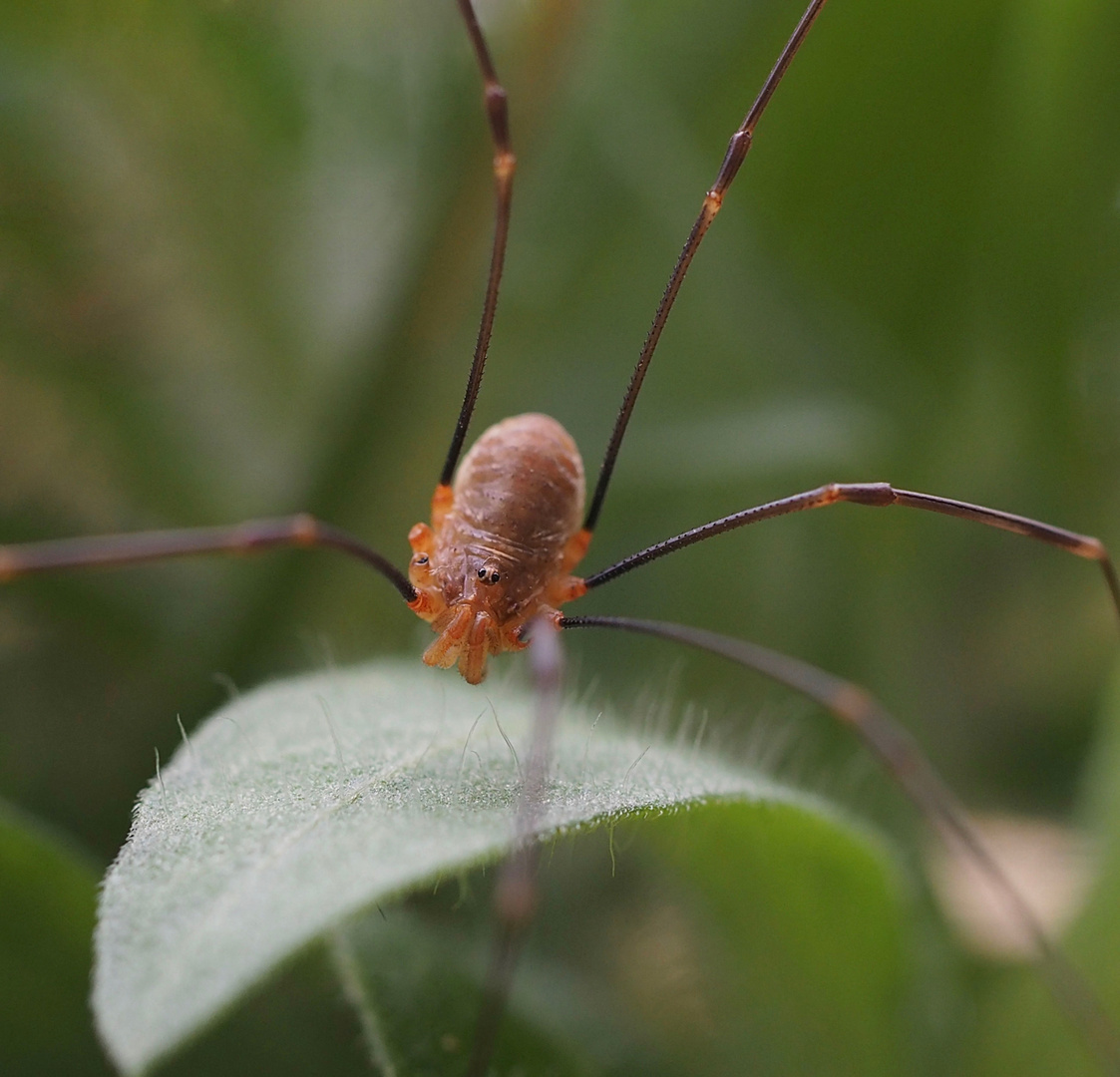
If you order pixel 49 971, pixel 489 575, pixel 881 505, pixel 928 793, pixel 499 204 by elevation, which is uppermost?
pixel 499 204

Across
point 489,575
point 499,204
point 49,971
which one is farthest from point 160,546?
point 499,204

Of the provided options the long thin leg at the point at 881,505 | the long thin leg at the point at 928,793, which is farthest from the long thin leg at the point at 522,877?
the long thin leg at the point at 881,505

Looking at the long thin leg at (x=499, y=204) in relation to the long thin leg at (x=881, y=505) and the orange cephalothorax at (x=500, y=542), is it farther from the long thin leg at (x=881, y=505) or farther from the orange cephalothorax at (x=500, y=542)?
the long thin leg at (x=881, y=505)

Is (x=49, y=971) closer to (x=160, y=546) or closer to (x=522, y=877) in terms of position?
(x=160, y=546)

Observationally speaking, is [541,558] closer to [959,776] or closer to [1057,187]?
[959,776]

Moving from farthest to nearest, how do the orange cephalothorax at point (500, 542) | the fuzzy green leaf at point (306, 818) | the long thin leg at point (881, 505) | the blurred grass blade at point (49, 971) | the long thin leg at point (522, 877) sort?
the orange cephalothorax at point (500, 542), the long thin leg at point (881, 505), the blurred grass blade at point (49, 971), the long thin leg at point (522, 877), the fuzzy green leaf at point (306, 818)
